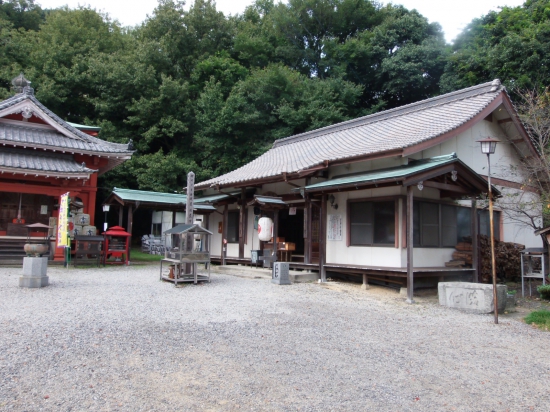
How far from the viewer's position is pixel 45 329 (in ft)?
18.0

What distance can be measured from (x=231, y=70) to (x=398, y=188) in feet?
60.6

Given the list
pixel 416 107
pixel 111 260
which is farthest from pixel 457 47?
pixel 111 260

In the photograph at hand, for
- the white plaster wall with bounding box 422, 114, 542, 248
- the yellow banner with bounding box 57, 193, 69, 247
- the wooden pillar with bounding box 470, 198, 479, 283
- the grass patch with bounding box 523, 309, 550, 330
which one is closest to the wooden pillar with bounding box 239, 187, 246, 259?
the yellow banner with bounding box 57, 193, 69, 247

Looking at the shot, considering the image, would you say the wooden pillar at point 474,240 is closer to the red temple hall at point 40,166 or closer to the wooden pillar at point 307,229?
the wooden pillar at point 307,229

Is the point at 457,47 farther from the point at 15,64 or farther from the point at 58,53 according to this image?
the point at 15,64

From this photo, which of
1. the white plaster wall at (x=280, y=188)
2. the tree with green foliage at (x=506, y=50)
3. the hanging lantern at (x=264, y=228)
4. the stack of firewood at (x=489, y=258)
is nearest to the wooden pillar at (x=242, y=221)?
the white plaster wall at (x=280, y=188)

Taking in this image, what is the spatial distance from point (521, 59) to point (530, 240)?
30.6ft

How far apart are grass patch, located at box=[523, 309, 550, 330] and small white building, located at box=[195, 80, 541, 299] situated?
2.21 meters

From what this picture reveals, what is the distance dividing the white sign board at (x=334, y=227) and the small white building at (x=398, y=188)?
28 mm

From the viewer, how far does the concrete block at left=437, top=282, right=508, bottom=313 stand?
25.5 feet

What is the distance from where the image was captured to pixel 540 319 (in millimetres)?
7133

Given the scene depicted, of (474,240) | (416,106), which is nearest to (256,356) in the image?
(474,240)

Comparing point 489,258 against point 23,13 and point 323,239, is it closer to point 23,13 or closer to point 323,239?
point 323,239

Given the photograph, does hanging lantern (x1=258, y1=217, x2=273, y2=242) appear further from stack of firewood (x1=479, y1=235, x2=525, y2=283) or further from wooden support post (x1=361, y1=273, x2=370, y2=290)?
stack of firewood (x1=479, y1=235, x2=525, y2=283)
